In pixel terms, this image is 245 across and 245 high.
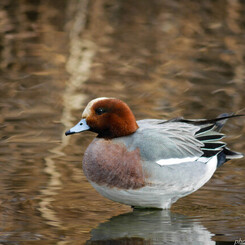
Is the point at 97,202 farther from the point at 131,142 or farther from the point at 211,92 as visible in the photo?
the point at 211,92

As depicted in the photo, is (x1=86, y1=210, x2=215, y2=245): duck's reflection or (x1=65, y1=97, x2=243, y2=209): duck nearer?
(x1=86, y1=210, x2=215, y2=245): duck's reflection

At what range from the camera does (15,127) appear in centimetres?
799

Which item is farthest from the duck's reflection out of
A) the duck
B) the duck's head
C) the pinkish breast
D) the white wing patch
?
the duck's head

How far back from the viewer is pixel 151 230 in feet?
17.2

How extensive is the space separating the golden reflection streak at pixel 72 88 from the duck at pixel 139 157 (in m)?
0.52

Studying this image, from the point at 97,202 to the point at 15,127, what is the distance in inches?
98.8

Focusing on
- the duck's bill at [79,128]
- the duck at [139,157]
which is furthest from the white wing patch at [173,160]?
the duck's bill at [79,128]

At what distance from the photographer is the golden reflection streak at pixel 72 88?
570cm

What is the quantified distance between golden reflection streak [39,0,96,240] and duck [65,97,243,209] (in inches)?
20.4

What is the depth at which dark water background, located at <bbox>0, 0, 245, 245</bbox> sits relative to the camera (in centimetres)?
529

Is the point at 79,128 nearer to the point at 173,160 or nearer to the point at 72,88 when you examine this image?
the point at 173,160

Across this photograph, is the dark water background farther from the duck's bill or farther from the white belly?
the duck's bill

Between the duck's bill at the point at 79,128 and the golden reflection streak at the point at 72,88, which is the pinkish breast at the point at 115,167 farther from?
the golden reflection streak at the point at 72,88

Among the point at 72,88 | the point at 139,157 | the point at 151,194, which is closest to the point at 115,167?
the point at 139,157
